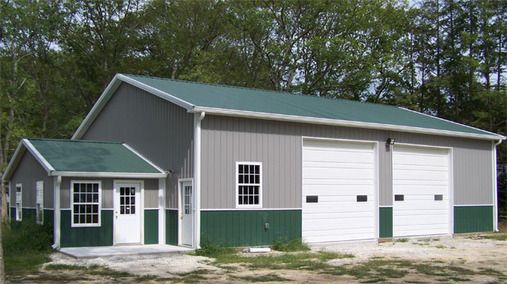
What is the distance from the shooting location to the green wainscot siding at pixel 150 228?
1667cm

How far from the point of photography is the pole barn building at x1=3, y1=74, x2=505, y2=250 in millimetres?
15445

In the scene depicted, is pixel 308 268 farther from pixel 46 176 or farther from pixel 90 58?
pixel 90 58

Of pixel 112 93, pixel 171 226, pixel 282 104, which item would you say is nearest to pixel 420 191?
pixel 282 104

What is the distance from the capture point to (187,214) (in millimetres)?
15820

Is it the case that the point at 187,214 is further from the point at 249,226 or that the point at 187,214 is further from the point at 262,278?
the point at 262,278

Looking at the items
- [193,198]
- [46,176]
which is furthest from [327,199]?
[46,176]

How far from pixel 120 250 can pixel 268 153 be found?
474cm

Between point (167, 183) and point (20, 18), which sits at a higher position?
point (20, 18)

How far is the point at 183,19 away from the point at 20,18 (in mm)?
9427

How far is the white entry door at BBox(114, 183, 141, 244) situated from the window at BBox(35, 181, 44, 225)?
7.28 ft

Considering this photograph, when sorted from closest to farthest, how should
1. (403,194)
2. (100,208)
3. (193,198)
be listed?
1. (193,198)
2. (100,208)
3. (403,194)

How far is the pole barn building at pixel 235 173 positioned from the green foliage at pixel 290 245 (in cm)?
17

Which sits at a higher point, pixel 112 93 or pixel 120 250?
pixel 112 93

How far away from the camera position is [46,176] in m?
16.4
